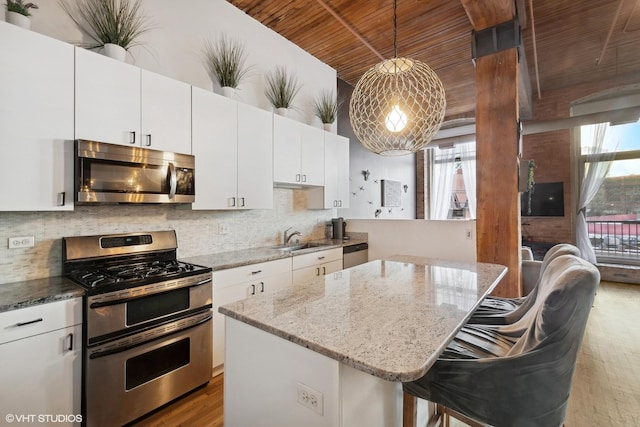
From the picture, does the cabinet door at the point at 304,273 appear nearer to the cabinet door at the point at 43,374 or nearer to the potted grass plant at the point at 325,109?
the cabinet door at the point at 43,374

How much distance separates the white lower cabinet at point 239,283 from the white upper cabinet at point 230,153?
604 mm

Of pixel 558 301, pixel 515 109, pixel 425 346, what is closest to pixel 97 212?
pixel 425 346

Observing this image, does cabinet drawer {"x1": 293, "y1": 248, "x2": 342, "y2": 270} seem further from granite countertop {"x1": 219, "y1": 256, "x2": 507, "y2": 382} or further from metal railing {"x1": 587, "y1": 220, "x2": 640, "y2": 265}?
metal railing {"x1": 587, "y1": 220, "x2": 640, "y2": 265}

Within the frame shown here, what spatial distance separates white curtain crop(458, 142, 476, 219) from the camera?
708cm

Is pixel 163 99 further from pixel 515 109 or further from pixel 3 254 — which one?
pixel 515 109

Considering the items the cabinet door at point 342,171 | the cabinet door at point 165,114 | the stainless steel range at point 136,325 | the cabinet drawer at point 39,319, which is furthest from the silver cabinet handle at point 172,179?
the cabinet door at point 342,171

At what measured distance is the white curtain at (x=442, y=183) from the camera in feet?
24.3

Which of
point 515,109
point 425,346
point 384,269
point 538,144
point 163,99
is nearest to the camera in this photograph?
point 425,346

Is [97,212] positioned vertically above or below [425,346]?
above

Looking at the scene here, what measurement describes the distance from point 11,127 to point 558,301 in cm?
268

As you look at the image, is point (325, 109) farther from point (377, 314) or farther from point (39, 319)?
point (39, 319)

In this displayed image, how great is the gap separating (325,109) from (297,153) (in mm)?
1013

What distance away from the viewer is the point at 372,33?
348 centimetres

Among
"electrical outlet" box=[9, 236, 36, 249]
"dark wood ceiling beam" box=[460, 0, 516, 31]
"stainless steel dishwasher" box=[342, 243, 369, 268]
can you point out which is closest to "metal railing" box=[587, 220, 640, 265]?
"stainless steel dishwasher" box=[342, 243, 369, 268]
